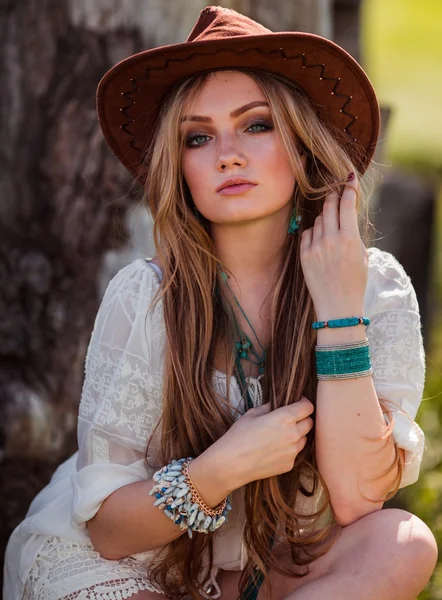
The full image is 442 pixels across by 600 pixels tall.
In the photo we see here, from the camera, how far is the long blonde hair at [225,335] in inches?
110

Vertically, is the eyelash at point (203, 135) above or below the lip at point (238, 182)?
above

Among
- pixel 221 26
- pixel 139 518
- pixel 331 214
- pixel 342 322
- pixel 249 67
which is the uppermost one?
pixel 221 26

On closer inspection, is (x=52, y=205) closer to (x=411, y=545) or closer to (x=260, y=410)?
(x=260, y=410)

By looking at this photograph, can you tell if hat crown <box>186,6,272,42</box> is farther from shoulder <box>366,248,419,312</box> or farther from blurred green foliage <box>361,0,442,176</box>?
blurred green foliage <box>361,0,442,176</box>

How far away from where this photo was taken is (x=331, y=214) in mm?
2855

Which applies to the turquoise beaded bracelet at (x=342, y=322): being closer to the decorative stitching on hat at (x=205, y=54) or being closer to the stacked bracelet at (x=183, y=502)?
the stacked bracelet at (x=183, y=502)

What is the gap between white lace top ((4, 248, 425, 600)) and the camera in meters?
2.79

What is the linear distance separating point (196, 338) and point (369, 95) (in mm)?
878

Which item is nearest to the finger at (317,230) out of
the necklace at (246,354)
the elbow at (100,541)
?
the necklace at (246,354)

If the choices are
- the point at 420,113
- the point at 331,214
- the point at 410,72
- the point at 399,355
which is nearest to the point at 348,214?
the point at 331,214

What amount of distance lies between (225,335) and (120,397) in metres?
0.36

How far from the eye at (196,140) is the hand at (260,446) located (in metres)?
0.80

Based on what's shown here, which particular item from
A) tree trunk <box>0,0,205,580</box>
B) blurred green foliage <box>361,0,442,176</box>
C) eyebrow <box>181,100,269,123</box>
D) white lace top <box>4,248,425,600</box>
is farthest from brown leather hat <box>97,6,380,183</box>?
blurred green foliage <box>361,0,442,176</box>

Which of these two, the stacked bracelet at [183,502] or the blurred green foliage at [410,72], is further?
the blurred green foliage at [410,72]
